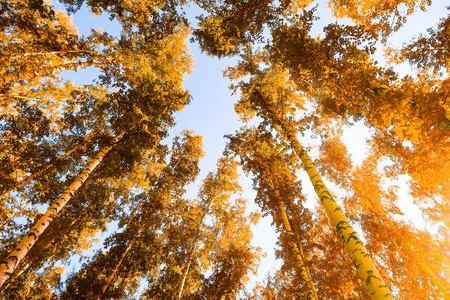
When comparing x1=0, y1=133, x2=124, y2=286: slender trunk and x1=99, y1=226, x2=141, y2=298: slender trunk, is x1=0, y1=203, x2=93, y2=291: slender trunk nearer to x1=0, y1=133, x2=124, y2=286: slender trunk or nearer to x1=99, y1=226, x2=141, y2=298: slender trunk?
x1=99, y1=226, x2=141, y2=298: slender trunk

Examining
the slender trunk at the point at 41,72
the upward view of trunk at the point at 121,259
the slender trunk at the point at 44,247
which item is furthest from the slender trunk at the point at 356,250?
the slender trunk at the point at 44,247

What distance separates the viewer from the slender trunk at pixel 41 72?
6.59m

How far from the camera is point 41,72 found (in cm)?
809

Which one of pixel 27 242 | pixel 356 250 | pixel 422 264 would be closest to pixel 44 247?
pixel 27 242

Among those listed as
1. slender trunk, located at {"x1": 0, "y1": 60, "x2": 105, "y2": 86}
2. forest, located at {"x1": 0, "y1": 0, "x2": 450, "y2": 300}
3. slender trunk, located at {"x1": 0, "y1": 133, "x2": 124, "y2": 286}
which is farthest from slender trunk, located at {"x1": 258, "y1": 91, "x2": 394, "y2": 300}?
slender trunk, located at {"x1": 0, "y1": 60, "x2": 105, "y2": 86}

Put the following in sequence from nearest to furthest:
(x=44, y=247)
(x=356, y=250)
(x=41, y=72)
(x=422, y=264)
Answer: (x=356, y=250)
(x=41, y=72)
(x=44, y=247)
(x=422, y=264)

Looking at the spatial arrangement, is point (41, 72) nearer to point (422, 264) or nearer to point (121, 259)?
point (121, 259)

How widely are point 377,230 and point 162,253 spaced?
1306 cm

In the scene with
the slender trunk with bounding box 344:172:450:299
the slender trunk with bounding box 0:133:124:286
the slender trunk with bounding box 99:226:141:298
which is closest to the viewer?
the slender trunk with bounding box 0:133:124:286

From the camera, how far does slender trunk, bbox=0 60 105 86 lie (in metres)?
6.59

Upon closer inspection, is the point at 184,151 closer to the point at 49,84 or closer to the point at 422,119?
the point at 49,84

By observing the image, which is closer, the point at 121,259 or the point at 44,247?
the point at 44,247

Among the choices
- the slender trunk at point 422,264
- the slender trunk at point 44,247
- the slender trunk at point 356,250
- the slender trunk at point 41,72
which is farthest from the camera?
the slender trunk at point 422,264

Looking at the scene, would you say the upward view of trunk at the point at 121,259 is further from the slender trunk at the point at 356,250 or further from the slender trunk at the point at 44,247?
the slender trunk at the point at 356,250
